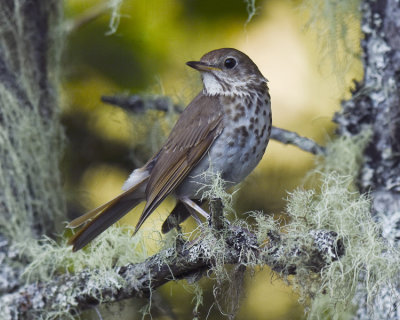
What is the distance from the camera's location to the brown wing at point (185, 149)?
350 centimetres

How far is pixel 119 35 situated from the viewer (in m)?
4.64

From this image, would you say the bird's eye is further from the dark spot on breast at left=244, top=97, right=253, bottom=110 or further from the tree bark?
the tree bark

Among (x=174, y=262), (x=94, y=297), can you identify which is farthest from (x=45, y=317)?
(x=174, y=262)

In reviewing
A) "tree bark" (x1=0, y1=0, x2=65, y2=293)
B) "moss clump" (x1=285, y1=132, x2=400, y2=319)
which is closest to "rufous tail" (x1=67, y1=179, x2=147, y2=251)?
"tree bark" (x1=0, y1=0, x2=65, y2=293)

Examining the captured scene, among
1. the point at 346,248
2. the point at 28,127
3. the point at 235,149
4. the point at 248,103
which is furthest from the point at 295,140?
the point at 28,127

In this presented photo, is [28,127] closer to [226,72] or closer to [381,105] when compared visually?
[226,72]

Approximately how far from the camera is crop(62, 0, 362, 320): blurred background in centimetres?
450

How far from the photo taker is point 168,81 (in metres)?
4.68

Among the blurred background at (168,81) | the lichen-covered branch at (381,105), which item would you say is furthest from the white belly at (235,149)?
the blurred background at (168,81)

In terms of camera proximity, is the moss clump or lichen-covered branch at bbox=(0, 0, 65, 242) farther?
lichen-covered branch at bbox=(0, 0, 65, 242)

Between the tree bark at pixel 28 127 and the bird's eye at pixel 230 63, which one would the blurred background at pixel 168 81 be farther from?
the bird's eye at pixel 230 63

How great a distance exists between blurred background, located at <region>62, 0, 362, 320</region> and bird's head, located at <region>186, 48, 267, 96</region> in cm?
54

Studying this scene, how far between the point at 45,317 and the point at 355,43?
7.10ft

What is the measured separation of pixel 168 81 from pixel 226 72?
0.92 metres
